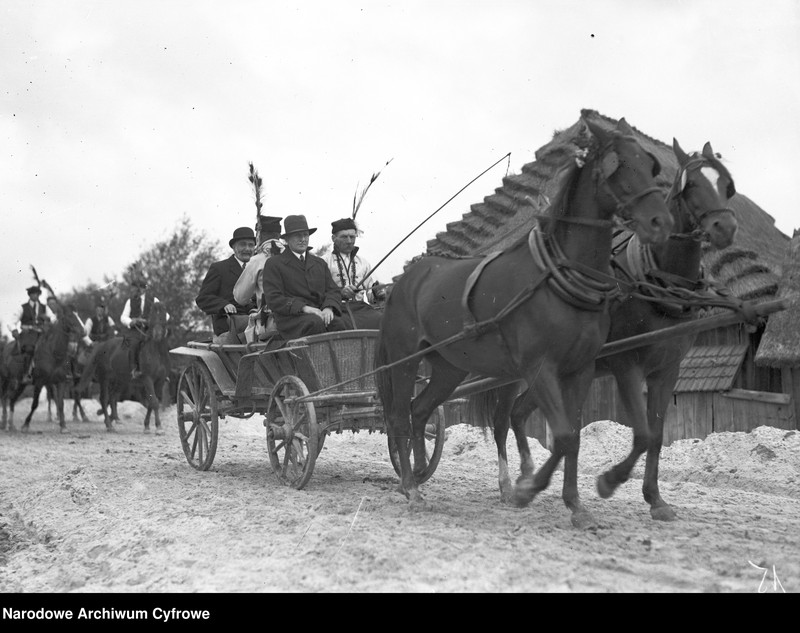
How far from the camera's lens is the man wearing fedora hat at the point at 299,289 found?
8062 mm

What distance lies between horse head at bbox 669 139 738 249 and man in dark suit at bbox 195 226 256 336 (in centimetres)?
487

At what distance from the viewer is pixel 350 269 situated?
372 inches

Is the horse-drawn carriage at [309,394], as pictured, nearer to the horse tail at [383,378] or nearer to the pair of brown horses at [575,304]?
the horse tail at [383,378]

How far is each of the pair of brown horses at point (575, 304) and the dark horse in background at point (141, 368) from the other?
11.2 m

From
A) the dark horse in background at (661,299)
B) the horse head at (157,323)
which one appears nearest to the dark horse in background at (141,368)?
the horse head at (157,323)

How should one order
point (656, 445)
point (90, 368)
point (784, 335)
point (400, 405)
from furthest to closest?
point (90, 368)
point (784, 335)
point (400, 405)
point (656, 445)

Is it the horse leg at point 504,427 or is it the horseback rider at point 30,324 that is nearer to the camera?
the horse leg at point 504,427

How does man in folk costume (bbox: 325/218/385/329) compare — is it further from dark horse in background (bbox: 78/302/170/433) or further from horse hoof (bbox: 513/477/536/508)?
dark horse in background (bbox: 78/302/170/433)

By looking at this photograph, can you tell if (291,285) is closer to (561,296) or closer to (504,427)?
(504,427)

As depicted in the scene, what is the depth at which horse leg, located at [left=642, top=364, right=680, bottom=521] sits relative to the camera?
19.3 ft

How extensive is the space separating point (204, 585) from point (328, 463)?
5.87 metres

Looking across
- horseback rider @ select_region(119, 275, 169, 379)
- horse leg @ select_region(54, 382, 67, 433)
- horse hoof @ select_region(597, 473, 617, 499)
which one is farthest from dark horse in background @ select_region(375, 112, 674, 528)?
horse leg @ select_region(54, 382, 67, 433)

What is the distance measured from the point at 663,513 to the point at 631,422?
594 millimetres

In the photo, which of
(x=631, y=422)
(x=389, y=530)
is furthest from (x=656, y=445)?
(x=389, y=530)
